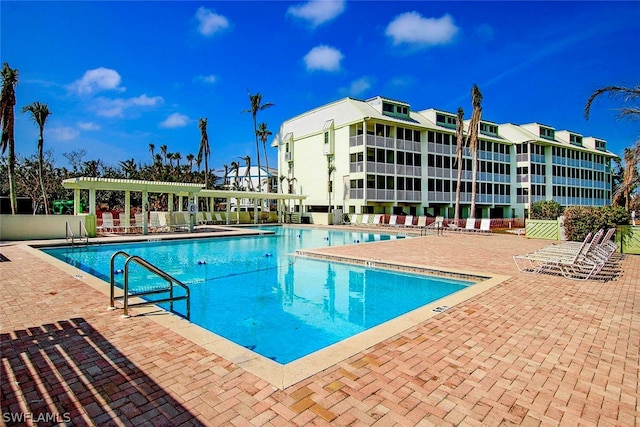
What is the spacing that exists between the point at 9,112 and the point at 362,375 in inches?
1019

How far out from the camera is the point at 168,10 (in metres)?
11.9

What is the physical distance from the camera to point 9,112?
20.0 meters

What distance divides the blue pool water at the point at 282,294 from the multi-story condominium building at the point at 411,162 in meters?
20.3

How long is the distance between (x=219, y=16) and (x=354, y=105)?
839 inches

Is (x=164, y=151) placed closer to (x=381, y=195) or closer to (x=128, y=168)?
(x=128, y=168)

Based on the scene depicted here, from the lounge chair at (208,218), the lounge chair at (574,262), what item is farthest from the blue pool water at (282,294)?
the lounge chair at (208,218)

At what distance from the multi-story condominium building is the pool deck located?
25.6 metres

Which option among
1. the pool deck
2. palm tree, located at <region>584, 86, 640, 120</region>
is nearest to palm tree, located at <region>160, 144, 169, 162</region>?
the pool deck

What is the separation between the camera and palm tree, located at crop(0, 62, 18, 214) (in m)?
19.7

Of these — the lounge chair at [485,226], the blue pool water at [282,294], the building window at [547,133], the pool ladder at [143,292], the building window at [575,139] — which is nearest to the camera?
the pool ladder at [143,292]

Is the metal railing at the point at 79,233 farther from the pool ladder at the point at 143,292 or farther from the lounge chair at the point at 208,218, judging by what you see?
the pool ladder at the point at 143,292

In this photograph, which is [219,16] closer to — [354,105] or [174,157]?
[354,105]

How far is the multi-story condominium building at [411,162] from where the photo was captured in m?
32.0

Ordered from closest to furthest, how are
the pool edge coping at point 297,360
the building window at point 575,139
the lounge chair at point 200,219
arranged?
the pool edge coping at point 297,360 < the lounge chair at point 200,219 < the building window at point 575,139
